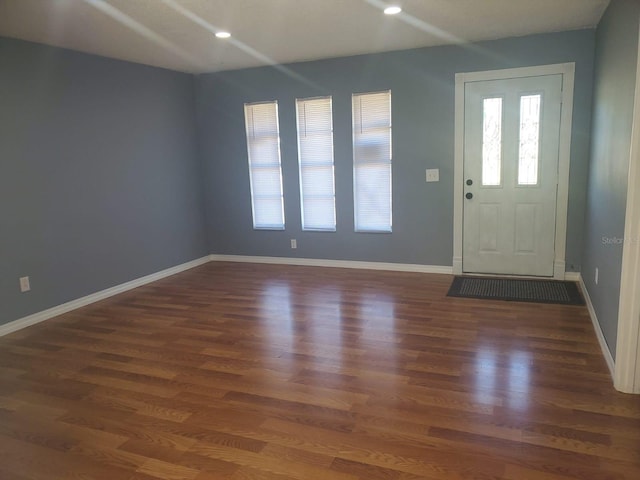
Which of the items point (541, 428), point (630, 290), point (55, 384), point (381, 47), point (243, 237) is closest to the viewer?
point (541, 428)

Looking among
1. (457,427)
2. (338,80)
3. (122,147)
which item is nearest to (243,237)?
(122,147)

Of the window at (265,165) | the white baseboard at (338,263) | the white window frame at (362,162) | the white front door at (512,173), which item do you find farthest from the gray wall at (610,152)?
the window at (265,165)

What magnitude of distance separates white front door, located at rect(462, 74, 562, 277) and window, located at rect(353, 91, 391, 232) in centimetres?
87

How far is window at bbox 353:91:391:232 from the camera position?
16.7 feet

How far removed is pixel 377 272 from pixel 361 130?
5.43ft

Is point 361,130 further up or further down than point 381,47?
further down

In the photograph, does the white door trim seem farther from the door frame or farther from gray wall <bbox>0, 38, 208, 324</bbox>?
gray wall <bbox>0, 38, 208, 324</bbox>

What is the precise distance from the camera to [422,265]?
518cm

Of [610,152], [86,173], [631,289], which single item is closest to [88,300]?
[86,173]

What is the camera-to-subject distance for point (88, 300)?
4.52m

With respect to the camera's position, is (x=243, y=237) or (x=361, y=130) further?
(x=243, y=237)

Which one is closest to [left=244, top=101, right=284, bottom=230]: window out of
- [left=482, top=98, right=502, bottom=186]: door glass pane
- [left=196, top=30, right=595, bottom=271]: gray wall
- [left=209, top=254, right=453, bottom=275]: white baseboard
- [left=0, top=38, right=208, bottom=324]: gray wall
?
[left=196, top=30, right=595, bottom=271]: gray wall

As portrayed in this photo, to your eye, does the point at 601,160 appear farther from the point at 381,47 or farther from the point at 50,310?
the point at 50,310

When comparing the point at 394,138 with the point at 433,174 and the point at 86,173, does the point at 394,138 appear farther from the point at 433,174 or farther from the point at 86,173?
the point at 86,173
